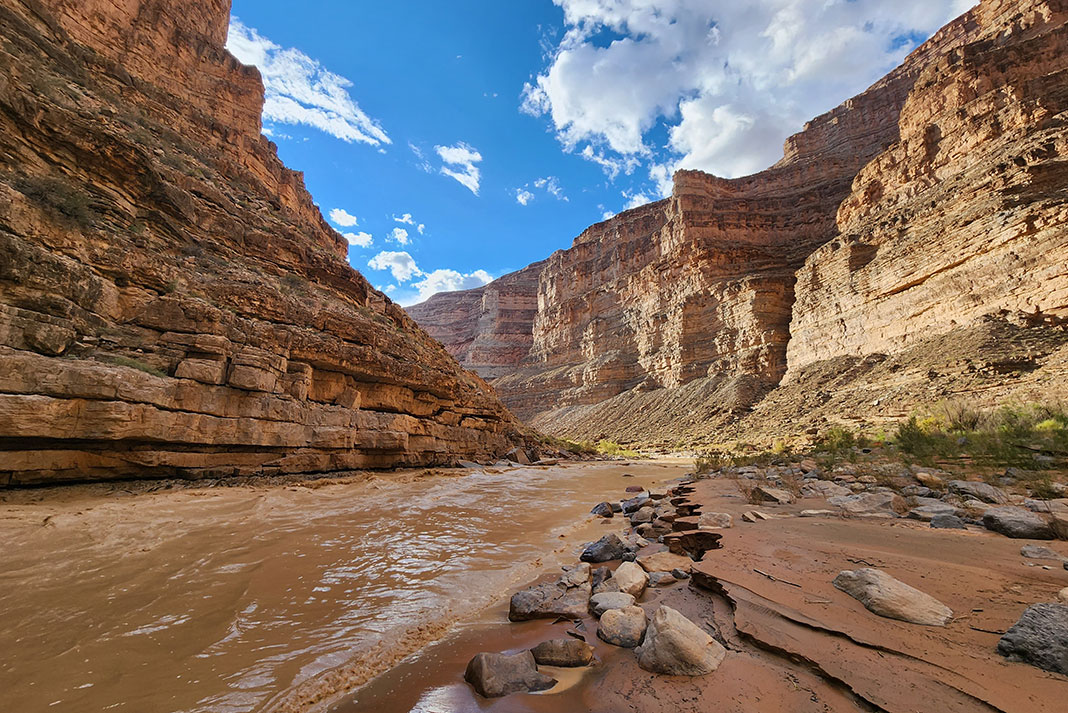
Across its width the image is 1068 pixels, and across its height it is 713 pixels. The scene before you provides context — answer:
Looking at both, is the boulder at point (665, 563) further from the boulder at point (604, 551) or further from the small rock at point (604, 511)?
the small rock at point (604, 511)

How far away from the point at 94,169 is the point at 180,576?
38.0ft

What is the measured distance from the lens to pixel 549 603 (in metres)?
2.76

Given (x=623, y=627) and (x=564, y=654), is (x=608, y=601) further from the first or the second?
(x=564, y=654)

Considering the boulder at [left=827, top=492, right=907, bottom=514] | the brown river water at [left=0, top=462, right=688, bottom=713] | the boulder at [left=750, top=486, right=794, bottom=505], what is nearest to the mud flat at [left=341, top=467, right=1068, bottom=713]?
the brown river water at [left=0, top=462, right=688, bottom=713]

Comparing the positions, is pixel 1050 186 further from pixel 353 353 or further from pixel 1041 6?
pixel 353 353

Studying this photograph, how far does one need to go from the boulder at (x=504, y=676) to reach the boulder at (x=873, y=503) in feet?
12.9

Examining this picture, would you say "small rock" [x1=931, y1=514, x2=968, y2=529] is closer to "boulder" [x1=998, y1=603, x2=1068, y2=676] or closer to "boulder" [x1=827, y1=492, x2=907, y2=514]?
"boulder" [x1=827, y1=492, x2=907, y2=514]

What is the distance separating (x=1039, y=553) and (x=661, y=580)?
2222 millimetres

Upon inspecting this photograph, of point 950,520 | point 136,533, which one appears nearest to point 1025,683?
point 950,520

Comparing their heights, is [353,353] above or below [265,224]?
below

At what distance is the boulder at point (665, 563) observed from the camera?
127 inches

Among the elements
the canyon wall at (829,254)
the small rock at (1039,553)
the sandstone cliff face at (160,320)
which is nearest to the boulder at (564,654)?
the small rock at (1039,553)

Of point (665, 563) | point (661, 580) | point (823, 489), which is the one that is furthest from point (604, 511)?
point (661, 580)

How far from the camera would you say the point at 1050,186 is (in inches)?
762
